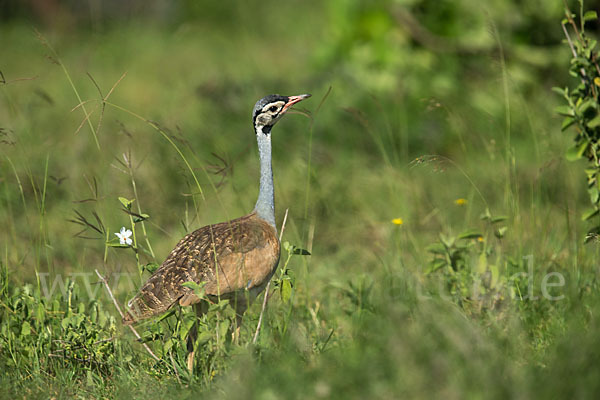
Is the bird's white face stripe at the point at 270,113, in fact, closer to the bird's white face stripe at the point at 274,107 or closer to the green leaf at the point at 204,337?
the bird's white face stripe at the point at 274,107

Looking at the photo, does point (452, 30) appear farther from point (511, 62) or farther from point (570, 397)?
point (570, 397)

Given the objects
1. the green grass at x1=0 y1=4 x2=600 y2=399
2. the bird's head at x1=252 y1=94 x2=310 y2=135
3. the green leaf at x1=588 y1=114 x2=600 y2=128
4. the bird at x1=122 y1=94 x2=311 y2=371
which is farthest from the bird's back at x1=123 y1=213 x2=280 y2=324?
the green leaf at x1=588 y1=114 x2=600 y2=128

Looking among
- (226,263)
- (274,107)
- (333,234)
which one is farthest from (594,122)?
(333,234)

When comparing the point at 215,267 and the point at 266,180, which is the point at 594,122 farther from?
the point at 215,267

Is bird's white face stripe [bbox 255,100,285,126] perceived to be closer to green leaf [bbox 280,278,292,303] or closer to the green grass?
the green grass

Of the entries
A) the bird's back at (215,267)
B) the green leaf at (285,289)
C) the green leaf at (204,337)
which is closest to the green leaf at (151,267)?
the bird's back at (215,267)

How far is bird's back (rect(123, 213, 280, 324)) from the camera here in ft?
10.3

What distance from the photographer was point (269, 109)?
3.53 meters

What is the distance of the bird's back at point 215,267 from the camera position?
10.3 feet

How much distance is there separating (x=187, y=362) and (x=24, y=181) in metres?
3.13

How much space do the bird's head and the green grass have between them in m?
0.22

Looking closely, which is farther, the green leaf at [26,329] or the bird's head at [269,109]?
the bird's head at [269,109]

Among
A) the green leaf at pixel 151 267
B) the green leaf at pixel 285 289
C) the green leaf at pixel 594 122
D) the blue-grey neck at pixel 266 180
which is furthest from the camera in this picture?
the blue-grey neck at pixel 266 180

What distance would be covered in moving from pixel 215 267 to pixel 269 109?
85 cm
